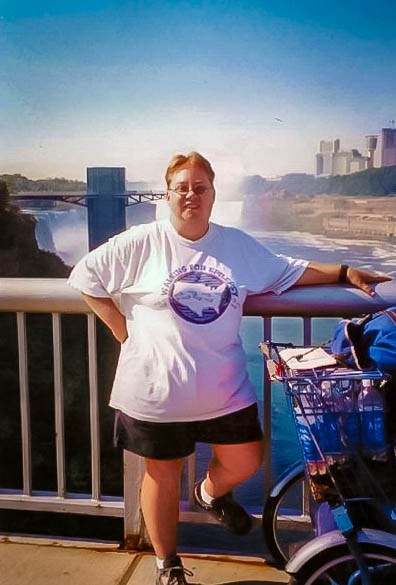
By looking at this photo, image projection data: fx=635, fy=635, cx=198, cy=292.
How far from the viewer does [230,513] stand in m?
1.54

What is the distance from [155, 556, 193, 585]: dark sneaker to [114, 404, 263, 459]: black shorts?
257mm

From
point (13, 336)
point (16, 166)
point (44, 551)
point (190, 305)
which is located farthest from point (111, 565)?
point (13, 336)

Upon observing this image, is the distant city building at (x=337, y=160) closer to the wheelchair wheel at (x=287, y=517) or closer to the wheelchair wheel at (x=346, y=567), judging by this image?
the wheelchair wheel at (x=287, y=517)

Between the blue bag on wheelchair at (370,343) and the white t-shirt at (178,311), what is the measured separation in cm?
27

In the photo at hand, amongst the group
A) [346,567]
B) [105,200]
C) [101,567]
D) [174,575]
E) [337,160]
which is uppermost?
[337,160]

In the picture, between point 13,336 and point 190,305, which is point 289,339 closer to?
point 190,305

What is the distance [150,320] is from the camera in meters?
1.35

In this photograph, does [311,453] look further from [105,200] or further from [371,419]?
[105,200]

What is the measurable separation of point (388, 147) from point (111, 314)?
6.42 feet

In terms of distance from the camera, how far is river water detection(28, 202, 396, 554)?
5.90 ft

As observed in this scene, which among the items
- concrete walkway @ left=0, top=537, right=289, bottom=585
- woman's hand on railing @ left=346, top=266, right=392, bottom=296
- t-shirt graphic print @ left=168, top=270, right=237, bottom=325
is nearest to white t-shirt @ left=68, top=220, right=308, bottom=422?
t-shirt graphic print @ left=168, top=270, right=237, bottom=325

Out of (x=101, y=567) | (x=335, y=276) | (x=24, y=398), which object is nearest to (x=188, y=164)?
(x=335, y=276)

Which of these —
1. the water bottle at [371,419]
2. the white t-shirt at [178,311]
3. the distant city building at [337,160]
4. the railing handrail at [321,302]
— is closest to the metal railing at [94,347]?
the railing handrail at [321,302]

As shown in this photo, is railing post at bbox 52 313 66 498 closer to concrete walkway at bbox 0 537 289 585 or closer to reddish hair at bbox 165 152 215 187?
concrete walkway at bbox 0 537 289 585
